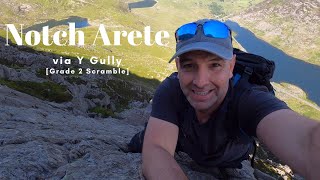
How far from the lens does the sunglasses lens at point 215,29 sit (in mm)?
7320

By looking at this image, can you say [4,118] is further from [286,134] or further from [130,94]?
[130,94]

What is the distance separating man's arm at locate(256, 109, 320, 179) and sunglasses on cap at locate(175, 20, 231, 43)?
2.21 meters

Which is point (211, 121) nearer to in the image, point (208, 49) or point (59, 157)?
point (208, 49)

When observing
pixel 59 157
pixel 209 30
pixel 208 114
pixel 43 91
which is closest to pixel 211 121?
pixel 208 114

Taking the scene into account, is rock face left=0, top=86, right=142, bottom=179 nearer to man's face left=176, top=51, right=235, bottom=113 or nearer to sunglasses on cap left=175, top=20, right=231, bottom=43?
man's face left=176, top=51, right=235, bottom=113

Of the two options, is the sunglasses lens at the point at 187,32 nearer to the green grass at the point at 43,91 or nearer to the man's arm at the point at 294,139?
the man's arm at the point at 294,139

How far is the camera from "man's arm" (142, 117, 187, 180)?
24.1 ft

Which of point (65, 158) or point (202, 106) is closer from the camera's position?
point (202, 106)

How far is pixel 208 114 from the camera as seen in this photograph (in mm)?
7750

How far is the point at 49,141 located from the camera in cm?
1310

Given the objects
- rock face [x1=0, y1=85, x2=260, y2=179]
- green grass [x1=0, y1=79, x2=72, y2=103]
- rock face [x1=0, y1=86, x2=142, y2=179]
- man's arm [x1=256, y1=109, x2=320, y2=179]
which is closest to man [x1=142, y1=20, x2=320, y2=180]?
man's arm [x1=256, y1=109, x2=320, y2=179]

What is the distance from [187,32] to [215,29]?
2.11 feet

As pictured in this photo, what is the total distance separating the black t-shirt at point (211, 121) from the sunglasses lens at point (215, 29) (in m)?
1.26

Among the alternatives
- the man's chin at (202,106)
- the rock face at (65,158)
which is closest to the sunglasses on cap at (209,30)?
the man's chin at (202,106)
